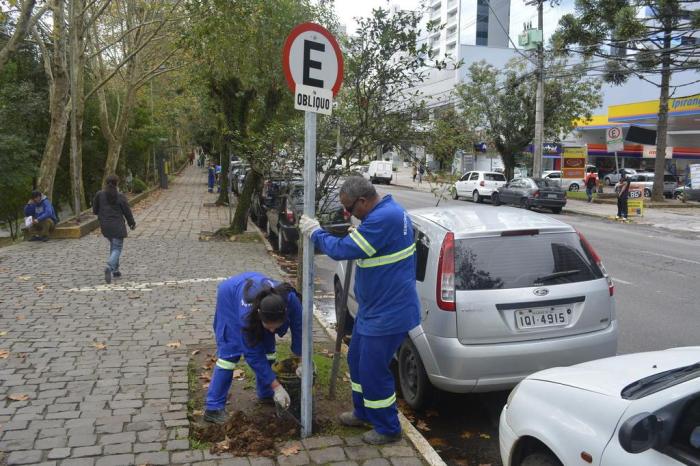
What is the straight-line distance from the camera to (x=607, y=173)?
45.7 metres

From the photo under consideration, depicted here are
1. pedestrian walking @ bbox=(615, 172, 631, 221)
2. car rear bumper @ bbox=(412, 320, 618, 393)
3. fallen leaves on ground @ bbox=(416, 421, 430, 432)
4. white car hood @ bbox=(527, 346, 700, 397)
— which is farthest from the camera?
pedestrian walking @ bbox=(615, 172, 631, 221)

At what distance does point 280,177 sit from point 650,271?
791cm

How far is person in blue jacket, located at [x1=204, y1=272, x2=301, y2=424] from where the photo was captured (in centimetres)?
391

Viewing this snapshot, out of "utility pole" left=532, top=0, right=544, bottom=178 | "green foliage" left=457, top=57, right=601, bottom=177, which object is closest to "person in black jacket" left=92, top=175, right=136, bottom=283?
"utility pole" left=532, top=0, right=544, bottom=178

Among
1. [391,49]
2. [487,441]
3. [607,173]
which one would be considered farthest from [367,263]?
[607,173]

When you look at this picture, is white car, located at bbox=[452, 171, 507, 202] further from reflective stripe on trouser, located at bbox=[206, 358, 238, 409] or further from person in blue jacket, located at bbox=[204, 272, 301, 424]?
reflective stripe on trouser, located at bbox=[206, 358, 238, 409]

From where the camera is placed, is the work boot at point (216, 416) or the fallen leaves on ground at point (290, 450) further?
the work boot at point (216, 416)

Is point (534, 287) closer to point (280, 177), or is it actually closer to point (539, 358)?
point (539, 358)

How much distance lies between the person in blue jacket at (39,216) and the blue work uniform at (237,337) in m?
10.6

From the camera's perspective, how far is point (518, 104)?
108 feet

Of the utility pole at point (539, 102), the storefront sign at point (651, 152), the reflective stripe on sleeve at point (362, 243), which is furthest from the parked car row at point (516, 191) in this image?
the reflective stripe on sleeve at point (362, 243)

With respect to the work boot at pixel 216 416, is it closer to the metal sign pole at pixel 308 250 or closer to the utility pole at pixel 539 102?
the metal sign pole at pixel 308 250

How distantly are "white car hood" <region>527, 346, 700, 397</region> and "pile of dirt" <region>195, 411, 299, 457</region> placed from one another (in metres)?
1.76

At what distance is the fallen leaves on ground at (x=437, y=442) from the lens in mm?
4446
